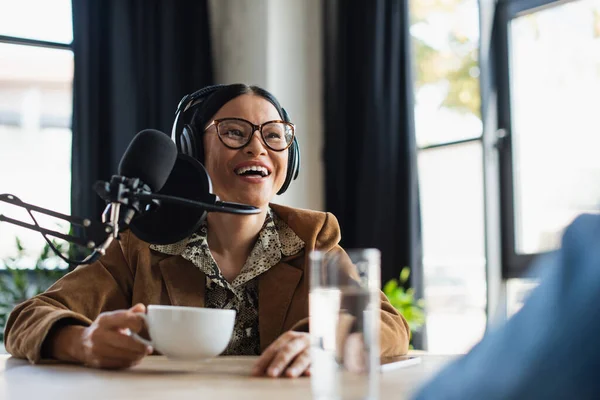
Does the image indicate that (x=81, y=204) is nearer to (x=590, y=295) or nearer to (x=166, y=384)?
(x=166, y=384)

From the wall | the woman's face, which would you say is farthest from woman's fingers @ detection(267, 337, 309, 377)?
the wall

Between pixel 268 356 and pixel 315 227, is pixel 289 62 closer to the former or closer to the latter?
pixel 315 227

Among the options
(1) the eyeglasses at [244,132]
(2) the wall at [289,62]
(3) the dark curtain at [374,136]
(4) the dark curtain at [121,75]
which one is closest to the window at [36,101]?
(4) the dark curtain at [121,75]

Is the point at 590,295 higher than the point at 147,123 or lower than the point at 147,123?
lower

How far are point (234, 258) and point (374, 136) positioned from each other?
2379 mm

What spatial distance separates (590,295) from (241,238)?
1354 mm

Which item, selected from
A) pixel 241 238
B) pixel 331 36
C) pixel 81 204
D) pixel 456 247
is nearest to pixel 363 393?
pixel 241 238

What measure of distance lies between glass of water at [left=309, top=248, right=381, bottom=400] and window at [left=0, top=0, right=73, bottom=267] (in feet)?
11.5

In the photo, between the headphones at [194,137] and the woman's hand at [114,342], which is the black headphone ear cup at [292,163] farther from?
the woman's hand at [114,342]

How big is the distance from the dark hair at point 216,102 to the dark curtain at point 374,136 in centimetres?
211

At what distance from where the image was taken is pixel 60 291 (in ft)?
4.63

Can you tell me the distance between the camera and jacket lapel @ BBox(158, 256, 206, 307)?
5.02 feet

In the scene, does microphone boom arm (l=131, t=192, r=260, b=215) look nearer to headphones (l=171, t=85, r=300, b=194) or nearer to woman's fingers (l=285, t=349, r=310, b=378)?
woman's fingers (l=285, t=349, r=310, b=378)

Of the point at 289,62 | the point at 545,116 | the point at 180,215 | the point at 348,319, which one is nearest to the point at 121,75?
the point at 289,62
